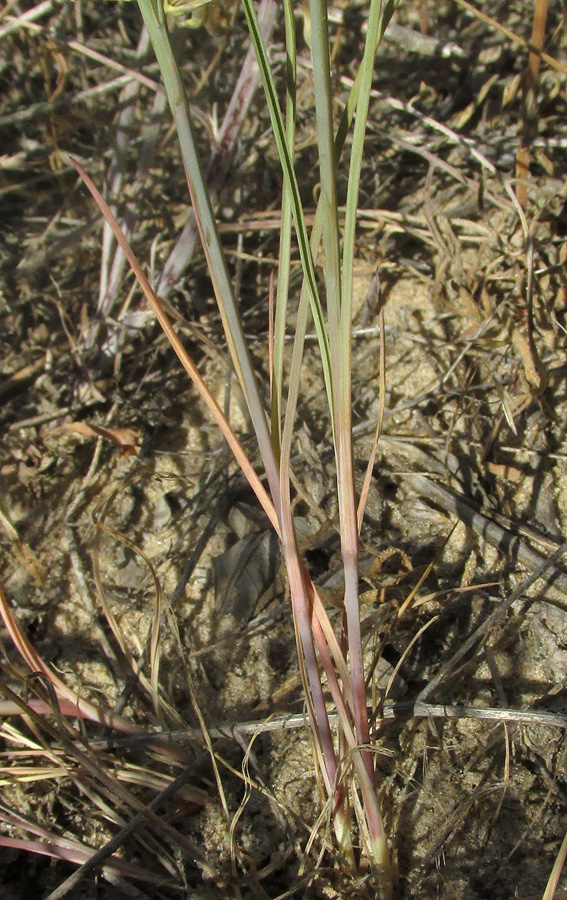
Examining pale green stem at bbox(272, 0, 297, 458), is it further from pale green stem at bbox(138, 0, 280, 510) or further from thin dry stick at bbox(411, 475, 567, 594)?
thin dry stick at bbox(411, 475, 567, 594)

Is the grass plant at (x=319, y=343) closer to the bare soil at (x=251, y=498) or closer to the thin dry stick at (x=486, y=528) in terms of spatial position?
the bare soil at (x=251, y=498)

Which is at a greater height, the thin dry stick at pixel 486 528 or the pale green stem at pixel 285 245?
the pale green stem at pixel 285 245

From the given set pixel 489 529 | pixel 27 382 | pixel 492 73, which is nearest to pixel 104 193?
pixel 27 382

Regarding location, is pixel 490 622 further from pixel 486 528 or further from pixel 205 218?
pixel 205 218

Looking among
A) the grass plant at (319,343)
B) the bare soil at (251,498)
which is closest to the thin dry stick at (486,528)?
A: the bare soil at (251,498)

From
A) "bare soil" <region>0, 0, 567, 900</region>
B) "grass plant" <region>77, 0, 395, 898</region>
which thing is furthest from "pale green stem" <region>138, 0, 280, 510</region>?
"bare soil" <region>0, 0, 567, 900</region>

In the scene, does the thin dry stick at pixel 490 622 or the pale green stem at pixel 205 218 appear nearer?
the pale green stem at pixel 205 218

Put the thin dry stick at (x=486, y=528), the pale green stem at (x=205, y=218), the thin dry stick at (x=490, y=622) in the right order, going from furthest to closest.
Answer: the thin dry stick at (x=486, y=528), the thin dry stick at (x=490, y=622), the pale green stem at (x=205, y=218)

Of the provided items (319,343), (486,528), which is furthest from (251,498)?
(319,343)
